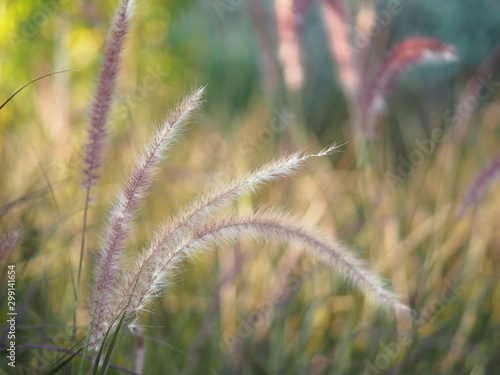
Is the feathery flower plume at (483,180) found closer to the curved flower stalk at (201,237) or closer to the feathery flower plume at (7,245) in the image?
the curved flower stalk at (201,237)

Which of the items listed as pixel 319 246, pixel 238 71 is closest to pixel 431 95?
pixel 238 71

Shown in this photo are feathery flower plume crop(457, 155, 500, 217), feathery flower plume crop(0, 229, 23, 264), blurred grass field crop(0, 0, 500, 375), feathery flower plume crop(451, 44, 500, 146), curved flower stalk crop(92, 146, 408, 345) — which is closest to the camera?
curved flower stalk crop(92, 146, 408, 345)

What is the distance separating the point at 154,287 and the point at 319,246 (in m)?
0.29

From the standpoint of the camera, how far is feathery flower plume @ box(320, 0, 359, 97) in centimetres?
222

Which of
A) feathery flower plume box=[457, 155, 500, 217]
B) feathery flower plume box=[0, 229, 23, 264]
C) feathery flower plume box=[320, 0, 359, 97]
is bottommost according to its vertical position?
feathery flower plume box=[0, 229, 23, 264]

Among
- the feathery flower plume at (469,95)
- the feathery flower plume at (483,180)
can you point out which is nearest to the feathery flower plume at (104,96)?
the feathery flower plume at (483,180)

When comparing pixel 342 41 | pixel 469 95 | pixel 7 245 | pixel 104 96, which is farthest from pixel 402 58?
pixel 7 245

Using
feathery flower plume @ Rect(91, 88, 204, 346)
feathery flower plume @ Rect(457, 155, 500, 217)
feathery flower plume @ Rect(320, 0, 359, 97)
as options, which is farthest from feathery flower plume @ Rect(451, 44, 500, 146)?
feathery flower plume @ Rect(91, 88, 204, 346)

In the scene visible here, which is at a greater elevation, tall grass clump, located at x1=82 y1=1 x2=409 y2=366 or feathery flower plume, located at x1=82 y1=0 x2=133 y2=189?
feathery flower plume, located at x1=82 y1=0 x2=133 y2=189

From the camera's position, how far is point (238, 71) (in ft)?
20.0

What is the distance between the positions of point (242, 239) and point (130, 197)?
4.64 feet

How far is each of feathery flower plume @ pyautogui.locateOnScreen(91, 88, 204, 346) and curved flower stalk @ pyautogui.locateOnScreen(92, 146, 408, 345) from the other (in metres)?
0.03

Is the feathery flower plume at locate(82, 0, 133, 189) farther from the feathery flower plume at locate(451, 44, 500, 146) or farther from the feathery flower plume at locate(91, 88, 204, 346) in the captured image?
the feathery flower plume at locate(451, 44, 500, 146)

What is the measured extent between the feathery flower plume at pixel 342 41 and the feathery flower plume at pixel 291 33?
90mm
